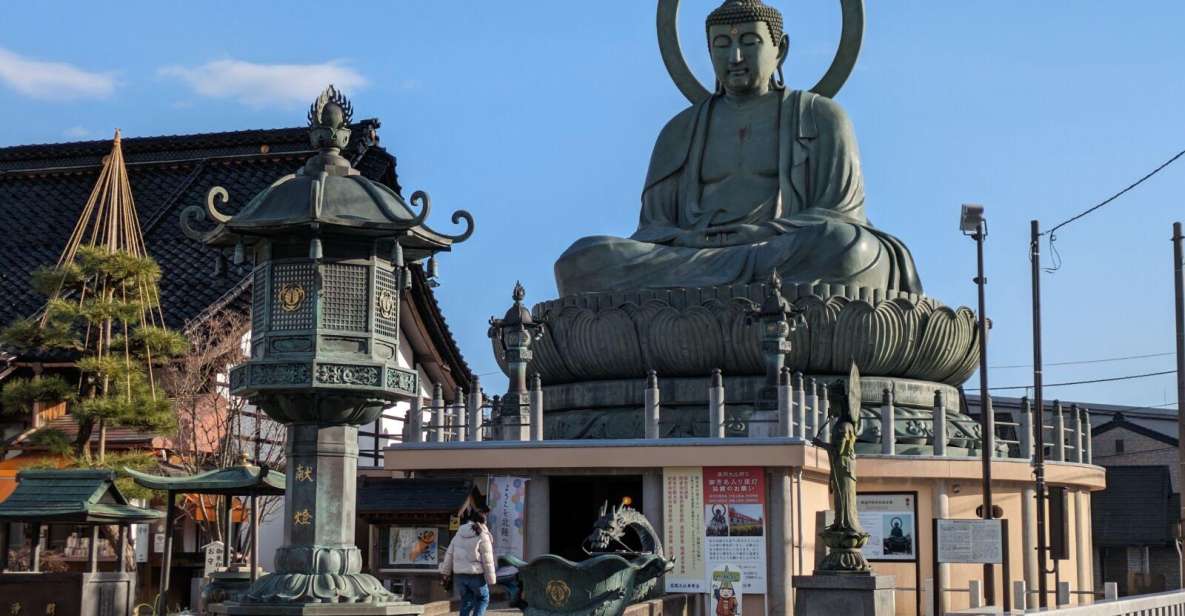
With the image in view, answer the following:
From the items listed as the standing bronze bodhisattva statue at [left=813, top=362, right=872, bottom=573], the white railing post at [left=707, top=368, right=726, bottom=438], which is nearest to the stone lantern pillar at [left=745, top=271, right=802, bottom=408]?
the white railing post at [left=707, top=368, right=726, bottom=438]

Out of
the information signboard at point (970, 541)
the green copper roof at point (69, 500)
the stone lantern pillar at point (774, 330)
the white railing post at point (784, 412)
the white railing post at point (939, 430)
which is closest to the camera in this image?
the green copper roof at point (69, 500)

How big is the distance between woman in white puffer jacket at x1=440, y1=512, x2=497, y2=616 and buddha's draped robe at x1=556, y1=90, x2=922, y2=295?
1088cm

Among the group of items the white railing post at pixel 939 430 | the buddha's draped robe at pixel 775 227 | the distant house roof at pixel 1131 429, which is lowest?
the white railing post at pixel 939 430

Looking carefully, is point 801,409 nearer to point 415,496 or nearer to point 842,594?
point 842,594

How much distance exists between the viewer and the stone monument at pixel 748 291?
71.3 feet

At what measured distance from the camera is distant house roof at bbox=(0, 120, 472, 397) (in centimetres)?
2839

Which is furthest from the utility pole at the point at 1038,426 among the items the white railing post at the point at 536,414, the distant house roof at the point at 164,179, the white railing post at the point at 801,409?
the distant house roof at the point at 164,179

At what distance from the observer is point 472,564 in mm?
11914

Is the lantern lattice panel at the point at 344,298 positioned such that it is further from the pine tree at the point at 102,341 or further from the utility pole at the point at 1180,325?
the utility pole at the point at 1180,325

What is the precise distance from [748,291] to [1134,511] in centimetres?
1296

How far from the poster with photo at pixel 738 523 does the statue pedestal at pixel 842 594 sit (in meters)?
3.54

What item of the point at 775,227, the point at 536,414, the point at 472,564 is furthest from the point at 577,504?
the point at 472,564

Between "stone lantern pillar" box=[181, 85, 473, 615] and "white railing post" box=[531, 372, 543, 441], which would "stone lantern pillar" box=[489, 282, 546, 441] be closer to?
"white railing post" box=[531, 372, 543, 441]

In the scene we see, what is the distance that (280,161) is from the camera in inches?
1167
